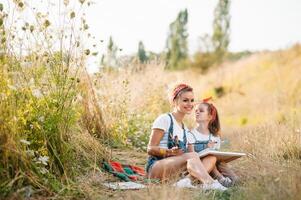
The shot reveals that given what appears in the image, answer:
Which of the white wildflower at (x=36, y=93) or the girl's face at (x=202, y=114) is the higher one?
the white wildflower at (x=36, y=93)

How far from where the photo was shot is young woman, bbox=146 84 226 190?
5.09 metres

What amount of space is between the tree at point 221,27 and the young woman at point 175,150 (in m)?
25.1

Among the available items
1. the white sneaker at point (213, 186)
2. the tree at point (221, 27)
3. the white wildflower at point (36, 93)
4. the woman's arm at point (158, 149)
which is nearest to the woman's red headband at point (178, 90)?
the woman's arm at point (158, 149)

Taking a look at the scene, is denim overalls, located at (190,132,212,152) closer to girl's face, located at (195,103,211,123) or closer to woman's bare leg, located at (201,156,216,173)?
girl's face, located at (195,103,211,123)

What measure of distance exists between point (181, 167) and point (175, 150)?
0.19m

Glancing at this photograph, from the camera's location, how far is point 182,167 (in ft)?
17.3

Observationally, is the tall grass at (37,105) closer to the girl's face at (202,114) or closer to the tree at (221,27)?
the girl's face at (202,114)

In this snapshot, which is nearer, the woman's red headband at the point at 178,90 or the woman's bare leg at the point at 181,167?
the woman's bare leg at the point at 181,167

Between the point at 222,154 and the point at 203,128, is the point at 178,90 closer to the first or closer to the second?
the point at 222,154

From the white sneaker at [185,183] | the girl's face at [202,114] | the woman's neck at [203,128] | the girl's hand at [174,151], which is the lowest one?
the white sneaker at [185,183]

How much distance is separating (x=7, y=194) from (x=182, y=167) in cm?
194

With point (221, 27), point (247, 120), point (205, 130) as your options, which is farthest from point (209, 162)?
point (221, 27)

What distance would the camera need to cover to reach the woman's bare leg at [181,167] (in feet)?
16.6

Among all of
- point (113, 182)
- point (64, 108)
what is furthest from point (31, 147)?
point (113, 182)
